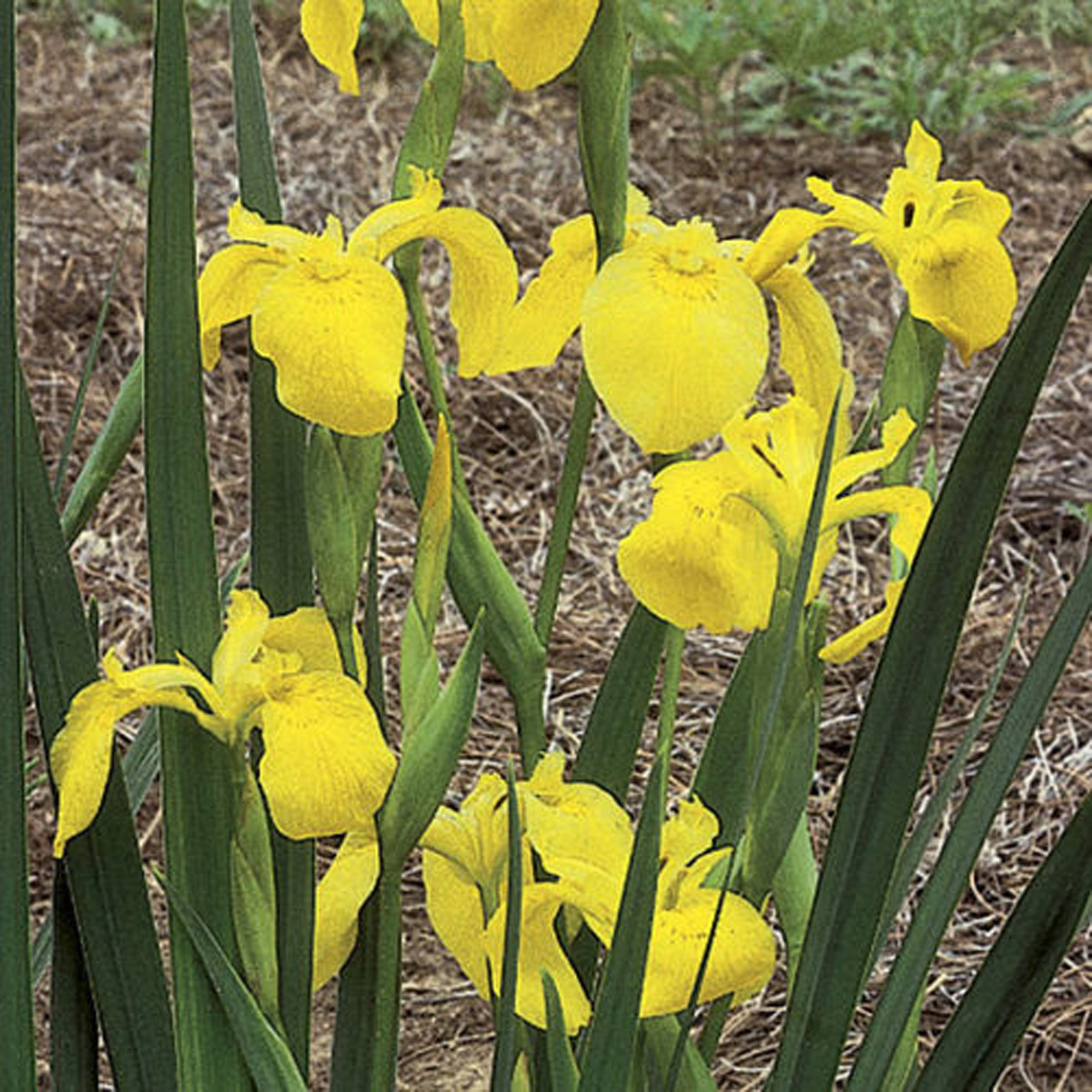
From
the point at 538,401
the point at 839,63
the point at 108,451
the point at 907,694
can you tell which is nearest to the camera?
the point at 907,694

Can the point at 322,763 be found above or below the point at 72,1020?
above

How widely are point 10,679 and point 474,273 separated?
219 mm

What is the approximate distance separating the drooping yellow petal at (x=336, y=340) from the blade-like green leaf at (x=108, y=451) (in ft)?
0.52

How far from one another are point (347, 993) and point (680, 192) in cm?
223

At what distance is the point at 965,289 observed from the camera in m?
0.67

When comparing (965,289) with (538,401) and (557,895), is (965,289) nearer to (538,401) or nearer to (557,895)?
(557,895)

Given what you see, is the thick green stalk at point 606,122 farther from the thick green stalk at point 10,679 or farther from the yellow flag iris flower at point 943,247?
the thick green stalk at point 10,679

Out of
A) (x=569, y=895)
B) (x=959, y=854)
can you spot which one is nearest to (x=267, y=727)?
(x=569, y=895)

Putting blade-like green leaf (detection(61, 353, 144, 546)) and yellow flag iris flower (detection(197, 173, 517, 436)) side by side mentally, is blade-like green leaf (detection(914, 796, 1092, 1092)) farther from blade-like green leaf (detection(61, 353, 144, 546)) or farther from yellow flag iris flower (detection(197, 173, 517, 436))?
blade-like green leaf (detection(61, 353, 144, 546))

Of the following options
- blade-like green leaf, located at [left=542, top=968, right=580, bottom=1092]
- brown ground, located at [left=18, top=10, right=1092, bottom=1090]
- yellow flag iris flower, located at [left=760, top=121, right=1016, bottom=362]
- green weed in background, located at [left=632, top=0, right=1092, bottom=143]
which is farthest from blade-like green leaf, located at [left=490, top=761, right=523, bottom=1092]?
green weed in background, located at [left=632, top=0, right=1092, bottom=143]

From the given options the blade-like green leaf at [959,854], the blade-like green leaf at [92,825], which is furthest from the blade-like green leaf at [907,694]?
the blade-like green leaf at [92,825]

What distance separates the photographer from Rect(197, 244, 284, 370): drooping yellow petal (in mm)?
647

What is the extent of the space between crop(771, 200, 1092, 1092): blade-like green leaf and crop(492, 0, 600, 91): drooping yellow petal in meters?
0.17

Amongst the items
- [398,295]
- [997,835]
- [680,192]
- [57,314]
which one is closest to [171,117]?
[398,295]
